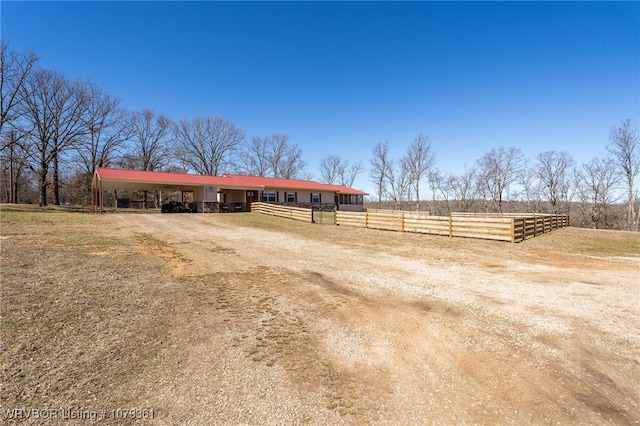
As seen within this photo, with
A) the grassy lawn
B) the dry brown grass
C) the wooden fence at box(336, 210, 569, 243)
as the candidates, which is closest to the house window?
the wooden fence at box(336, 210, 569, 243)

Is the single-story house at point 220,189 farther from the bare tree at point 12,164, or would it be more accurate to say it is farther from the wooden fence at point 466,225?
the wooden fence at point 466,225

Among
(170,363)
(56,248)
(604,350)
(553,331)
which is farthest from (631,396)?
(56,248)

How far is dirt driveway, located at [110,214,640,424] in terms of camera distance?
238cm

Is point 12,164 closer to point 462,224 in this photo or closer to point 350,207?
point 350,207

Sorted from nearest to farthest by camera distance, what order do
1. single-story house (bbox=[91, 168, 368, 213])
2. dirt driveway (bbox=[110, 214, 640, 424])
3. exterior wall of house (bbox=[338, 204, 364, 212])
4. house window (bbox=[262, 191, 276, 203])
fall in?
dirt driveway (bbox=[110, 214, 640, 424]) < single-story house (bbox=[91, 168, 368, 213]) < house window (bbox=[262, 191, 276, 203]) < exterior wall of house (bbox=[338, 204, 364, 212])

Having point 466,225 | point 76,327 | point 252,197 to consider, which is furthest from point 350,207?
point 76,327

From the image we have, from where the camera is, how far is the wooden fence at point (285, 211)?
20.3 meters

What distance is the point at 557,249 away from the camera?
36.4ft

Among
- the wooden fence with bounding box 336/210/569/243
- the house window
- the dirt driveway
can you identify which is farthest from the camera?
the house window

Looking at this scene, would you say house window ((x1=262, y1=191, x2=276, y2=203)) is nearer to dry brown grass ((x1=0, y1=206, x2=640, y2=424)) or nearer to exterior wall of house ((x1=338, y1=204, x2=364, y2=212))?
exterior wall of house ((x1=338, y1=204, x2=364, y2=212))

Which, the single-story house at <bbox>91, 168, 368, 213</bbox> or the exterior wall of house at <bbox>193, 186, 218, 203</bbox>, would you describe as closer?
the single-story house at <bbox>91, 168, 368, 213</bbox>

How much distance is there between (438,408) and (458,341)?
55.8 inches

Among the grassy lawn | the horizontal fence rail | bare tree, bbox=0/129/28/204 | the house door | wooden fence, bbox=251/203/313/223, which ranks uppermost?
bare tree, bbox=0/129/28/204

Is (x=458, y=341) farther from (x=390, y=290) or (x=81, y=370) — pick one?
(x=81, y=370)
